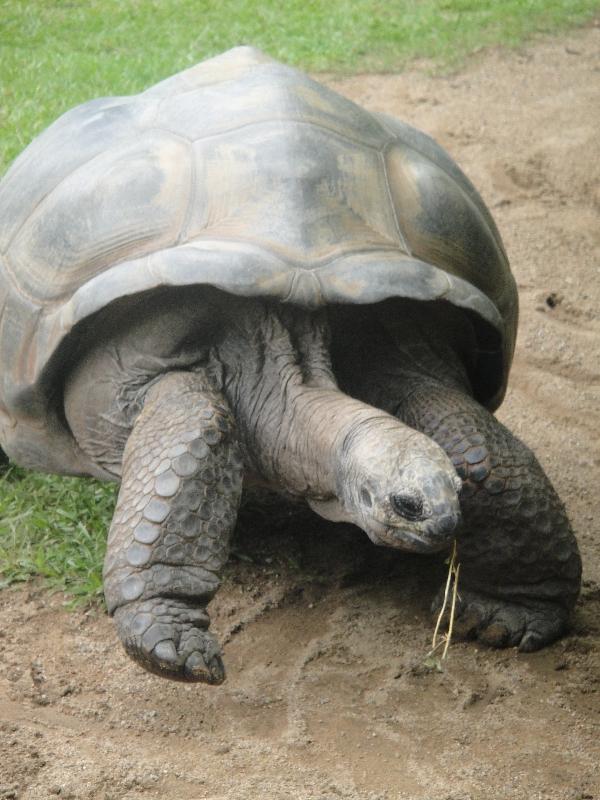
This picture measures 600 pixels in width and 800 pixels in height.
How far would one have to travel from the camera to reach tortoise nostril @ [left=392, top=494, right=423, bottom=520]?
2.89m

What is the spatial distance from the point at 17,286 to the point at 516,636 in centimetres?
205

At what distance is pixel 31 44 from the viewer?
31.3 ft

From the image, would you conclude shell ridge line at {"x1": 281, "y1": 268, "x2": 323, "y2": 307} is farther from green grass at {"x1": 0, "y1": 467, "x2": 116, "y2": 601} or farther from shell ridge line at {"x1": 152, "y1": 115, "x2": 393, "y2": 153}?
green grass at {"x1": 0, "y1": 467, "x2": 116, "y2": 601}

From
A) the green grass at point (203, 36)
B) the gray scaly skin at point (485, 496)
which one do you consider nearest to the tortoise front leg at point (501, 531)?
the gray scaly skin at point (485, 496)

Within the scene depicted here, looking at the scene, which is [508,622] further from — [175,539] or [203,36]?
[203,36]

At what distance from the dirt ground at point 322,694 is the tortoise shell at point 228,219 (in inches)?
29.9

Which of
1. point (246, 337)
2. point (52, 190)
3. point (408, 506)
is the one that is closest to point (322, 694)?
point (408, 506)

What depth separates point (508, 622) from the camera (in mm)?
3877

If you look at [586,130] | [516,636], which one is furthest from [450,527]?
[586,130]

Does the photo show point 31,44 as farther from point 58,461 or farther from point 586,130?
point 58,461

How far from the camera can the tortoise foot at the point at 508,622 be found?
152 inches

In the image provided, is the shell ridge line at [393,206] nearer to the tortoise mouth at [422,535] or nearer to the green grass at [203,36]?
the tortoise mouth at [422,535]

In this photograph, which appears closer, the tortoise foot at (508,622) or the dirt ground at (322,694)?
the dirt ground at (322,694)

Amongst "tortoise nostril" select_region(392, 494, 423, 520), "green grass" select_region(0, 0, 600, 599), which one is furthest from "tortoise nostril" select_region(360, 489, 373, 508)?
"green grass" select_region(0, 0, 600, 599)
